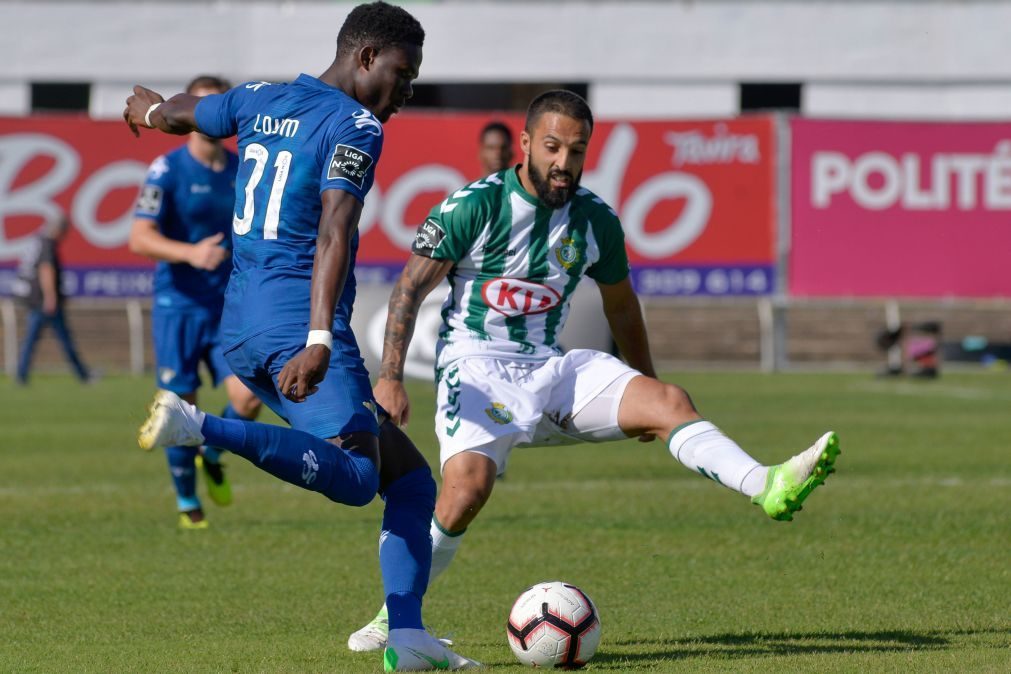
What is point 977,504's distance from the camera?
33.0ft

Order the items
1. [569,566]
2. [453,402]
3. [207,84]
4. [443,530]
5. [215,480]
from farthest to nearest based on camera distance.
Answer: [215,480], [207,84], [569,566], [453,402], [443,530]

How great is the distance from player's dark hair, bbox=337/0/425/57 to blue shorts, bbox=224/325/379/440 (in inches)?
39.3

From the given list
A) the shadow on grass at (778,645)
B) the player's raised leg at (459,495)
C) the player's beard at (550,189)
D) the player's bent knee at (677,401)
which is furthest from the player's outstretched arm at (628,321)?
the shadow on grass at (778,645)

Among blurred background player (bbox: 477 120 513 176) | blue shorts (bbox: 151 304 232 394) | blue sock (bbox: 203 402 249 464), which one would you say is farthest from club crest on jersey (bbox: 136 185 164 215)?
blurred background player (bbox: 477 120 513 176)

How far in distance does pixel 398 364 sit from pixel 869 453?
748 centimetres

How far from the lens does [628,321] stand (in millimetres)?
6941

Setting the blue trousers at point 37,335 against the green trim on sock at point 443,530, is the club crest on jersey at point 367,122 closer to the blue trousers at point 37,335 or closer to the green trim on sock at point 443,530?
the green trim on sock at point 443,530

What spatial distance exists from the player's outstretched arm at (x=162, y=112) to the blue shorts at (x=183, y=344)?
342 centimetres

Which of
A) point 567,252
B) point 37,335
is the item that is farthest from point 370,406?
point 37,335

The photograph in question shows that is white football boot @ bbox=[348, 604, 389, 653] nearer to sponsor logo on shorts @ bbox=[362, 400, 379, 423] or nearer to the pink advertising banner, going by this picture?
sponsor logo on shorts @ bbox=[362, 400, 379, 423]

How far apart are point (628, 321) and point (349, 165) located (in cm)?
189

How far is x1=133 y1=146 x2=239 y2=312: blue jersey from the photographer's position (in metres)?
9.59

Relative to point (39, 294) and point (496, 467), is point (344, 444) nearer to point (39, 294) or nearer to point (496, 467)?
point (496, 467)

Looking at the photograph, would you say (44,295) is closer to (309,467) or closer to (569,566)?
(569,566)
